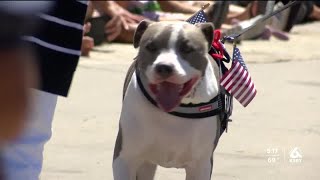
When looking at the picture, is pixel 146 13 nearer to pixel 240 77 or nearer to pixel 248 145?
pixel 248 145

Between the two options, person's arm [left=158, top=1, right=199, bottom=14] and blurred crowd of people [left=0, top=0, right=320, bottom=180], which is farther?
person's arm [left=158, top=1, right=199, bottom=14]

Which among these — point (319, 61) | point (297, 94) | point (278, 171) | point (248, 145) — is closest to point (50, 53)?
point (278, 171)

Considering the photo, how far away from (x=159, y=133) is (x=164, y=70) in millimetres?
408

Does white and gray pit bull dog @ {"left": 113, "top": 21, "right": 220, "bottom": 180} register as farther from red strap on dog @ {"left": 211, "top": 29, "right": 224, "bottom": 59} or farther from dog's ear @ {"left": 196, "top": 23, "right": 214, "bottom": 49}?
red strap on dog @ {"left": 211, "top": 29, "right": 224, "bottom": 59}

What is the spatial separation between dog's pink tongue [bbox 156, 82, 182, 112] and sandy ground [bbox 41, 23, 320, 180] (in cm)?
149

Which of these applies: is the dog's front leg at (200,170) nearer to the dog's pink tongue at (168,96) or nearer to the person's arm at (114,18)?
the dog's pink tongue at (168,96)

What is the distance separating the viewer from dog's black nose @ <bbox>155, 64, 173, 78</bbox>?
3.13 meters

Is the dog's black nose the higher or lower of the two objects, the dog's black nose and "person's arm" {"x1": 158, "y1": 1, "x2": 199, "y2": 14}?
the higher

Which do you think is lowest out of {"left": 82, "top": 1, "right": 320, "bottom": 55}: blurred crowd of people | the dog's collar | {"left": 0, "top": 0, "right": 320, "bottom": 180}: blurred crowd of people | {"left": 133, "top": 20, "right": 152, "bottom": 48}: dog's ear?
{"left": 82, "top": 1, "right": 320, "bottom": 55}: blurred crowd of people

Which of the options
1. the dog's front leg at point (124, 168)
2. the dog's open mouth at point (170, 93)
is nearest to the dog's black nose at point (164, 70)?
the dog's open mouth at point (170, 93)

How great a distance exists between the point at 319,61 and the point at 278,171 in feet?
17.2

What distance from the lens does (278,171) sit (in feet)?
16.3

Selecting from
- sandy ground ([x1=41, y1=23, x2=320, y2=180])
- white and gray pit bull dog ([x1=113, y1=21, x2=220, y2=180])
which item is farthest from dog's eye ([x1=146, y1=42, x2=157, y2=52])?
sandy ground ([x1=41, y1=23, x2=320, y2=180])

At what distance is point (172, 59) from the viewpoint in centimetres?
321
